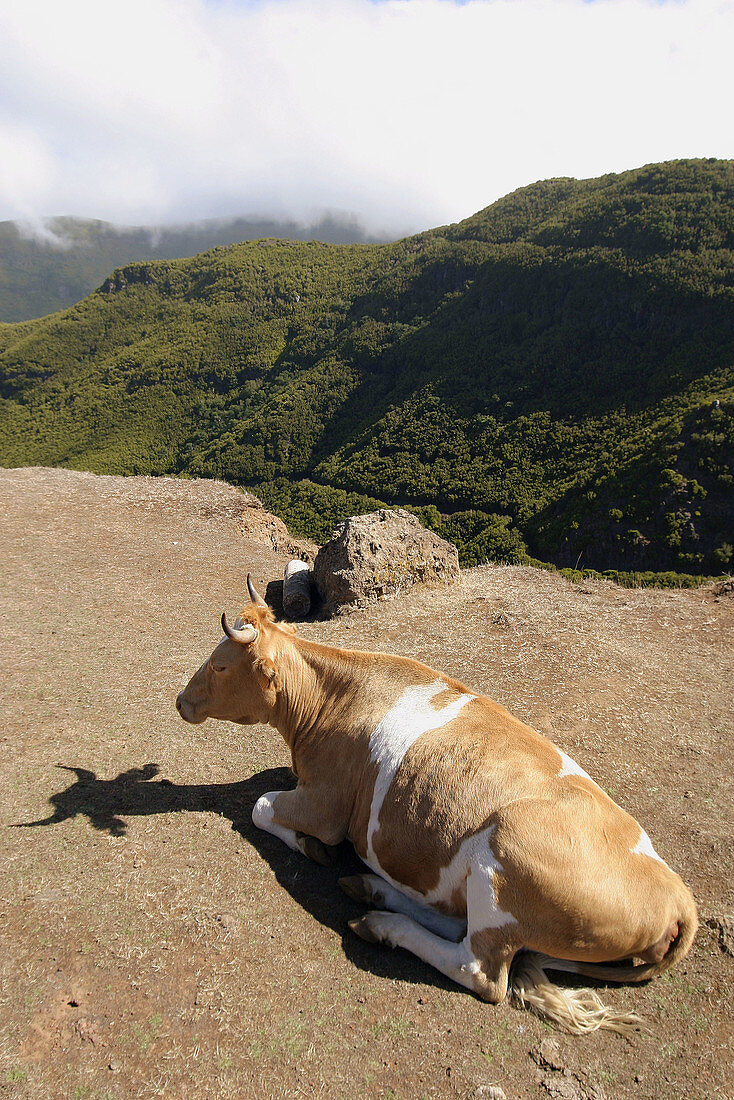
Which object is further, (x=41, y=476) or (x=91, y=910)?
(x=41, y=476)

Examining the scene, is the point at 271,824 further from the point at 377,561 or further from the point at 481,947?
the point at 377,561

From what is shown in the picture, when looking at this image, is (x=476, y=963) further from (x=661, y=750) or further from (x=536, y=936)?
(x=661, y=750)

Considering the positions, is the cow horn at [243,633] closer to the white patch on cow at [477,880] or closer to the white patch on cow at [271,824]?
the white patch on cow at [271,824]

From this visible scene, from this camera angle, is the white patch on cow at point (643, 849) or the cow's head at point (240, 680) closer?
the white patch on cow at point (643, 849)

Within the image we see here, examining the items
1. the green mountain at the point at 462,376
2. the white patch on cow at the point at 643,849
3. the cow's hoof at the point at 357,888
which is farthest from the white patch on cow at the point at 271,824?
the green mountain at the point at 462,376

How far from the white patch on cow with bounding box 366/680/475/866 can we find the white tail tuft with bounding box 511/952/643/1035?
118 centimetres

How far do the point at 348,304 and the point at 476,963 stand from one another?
10437cm

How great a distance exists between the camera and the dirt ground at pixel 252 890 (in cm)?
320

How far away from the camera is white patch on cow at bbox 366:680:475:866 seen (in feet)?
14.4

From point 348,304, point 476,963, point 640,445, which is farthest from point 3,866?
point 348,304

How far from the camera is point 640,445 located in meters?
42.3

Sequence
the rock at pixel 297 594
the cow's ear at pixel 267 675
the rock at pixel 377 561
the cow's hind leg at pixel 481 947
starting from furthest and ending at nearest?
the rock at pixel 297 594 → the rock at pixel 377 561 → the cow's ear at pixel 267 675 → the cow's hind leg at pixel 481 947

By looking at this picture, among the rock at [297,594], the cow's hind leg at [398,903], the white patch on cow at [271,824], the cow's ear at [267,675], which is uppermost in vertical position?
the cow's ear at [267,675]

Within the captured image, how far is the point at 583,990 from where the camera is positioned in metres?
3.69
